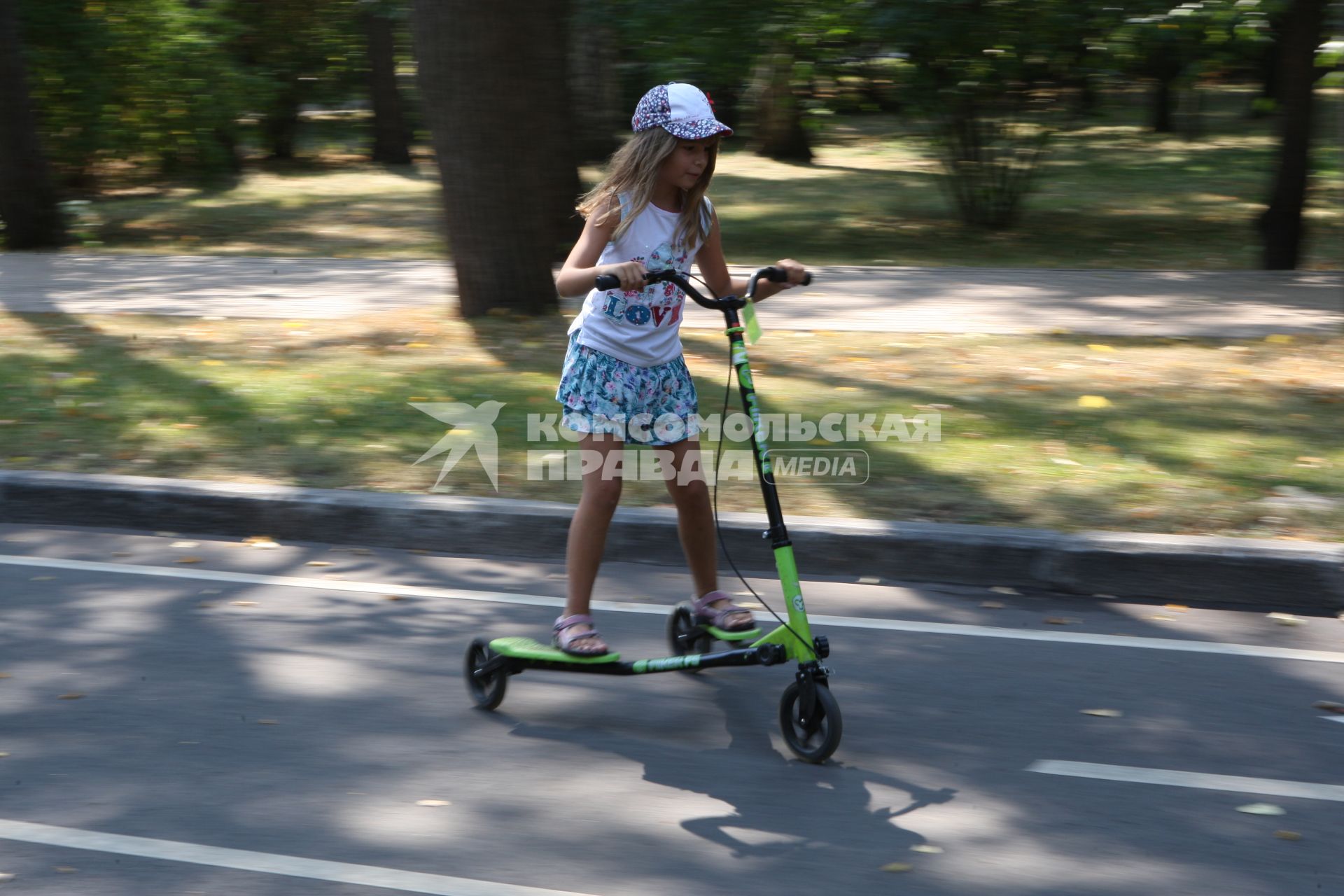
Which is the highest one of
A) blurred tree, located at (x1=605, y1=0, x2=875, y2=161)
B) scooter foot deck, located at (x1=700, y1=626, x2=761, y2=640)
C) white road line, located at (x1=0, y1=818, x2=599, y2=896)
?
blurred tree, located at (x1=605, y1=0, x2=875, y2=161)

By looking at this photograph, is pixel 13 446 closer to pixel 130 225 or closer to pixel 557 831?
pixel 557 831

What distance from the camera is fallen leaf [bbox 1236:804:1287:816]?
150 inches

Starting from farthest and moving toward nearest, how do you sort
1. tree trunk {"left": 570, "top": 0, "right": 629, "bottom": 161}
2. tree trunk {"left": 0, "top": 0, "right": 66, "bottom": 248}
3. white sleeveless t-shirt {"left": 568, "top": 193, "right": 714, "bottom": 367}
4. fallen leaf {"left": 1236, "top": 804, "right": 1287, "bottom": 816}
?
tree trunk {"left": 570, "top": 0, "right": 629, "bottom": 161}
tree trunk {"left": 0, "top": 0, "right": 66, "bottom": 248}
white sleeveless t-shirt {"left": 568, "top": 193, "right": 714, "bottom": 367}
fallen leaf {"left": 1236, "top": 804, "right": 1287, "bottom": 816}

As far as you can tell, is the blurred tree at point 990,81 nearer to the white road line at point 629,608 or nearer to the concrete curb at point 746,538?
the concrete curb at point 746,538

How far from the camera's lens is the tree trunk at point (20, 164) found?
51.0 ft

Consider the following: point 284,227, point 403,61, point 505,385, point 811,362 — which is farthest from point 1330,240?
point 403,61

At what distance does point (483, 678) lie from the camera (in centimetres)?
463

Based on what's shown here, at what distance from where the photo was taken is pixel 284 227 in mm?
19500

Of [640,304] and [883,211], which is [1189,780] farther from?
[883,211]

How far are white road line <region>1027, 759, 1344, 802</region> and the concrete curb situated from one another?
1.64 m

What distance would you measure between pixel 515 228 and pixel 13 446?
397 cm

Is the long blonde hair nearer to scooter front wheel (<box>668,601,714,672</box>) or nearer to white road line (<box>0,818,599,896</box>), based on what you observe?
scooter front wheel (<box>668,601,714,672</box>)

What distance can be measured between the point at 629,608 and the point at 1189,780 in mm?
2262

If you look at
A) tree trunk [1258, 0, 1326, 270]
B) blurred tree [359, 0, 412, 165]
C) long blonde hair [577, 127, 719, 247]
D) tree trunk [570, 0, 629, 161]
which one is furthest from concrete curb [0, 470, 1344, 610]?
blurred tree [359, 0, 412, 165]
